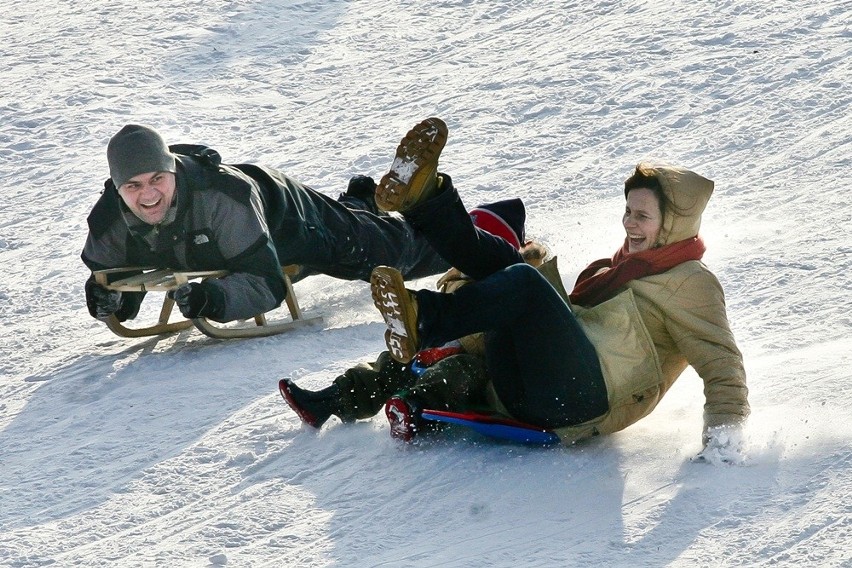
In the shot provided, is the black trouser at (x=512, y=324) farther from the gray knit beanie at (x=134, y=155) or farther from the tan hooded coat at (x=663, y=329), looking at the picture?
the gray knit beanie at (x=134, y=155)

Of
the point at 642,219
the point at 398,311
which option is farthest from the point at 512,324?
the point at 642,219

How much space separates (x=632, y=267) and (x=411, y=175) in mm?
884

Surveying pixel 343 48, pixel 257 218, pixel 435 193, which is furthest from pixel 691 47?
pixel 435 193

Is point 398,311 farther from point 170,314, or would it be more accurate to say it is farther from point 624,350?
point 170,314

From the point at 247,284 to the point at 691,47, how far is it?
4.42m

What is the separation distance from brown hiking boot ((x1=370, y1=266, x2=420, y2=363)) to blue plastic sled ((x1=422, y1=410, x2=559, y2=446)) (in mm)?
441

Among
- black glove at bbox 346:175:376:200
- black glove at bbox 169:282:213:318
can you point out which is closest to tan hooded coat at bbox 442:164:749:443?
black glove at bbox 169:282:213:318

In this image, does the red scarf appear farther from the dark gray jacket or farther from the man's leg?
the dark gray jacket

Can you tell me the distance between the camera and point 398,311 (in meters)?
3.47

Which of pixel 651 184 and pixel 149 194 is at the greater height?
pixel 149 194

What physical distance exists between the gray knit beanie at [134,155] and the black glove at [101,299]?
0.49 metres

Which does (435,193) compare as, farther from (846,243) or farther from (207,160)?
(846,243)

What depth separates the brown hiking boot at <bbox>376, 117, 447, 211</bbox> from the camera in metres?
3.48

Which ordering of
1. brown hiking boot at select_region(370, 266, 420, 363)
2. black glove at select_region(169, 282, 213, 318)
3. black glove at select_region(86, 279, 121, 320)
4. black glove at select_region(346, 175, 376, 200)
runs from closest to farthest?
brown hiking boot at select_region(370, 266, 420, 363) → black glove at select_region(169, 282, 213, 318) → black glove at select_region(86, 279, 121, 320) → black glove at select_region(346, 175, 376, 200)
